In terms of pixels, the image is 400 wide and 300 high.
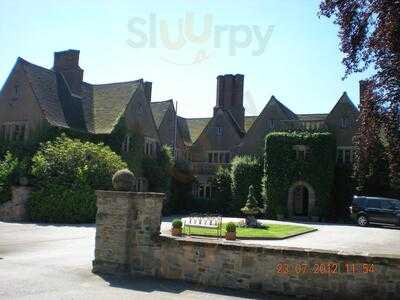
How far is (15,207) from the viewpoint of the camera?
92.6ft

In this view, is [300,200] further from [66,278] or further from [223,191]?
[66,278]

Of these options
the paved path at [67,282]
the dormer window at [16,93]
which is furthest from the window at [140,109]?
the paved path at [67,282]

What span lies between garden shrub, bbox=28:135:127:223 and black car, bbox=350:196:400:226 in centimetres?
1703

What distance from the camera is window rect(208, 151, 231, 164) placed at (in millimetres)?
46312

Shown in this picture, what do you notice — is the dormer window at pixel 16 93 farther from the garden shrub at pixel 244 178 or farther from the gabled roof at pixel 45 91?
the garden shrub at pixel 244 178

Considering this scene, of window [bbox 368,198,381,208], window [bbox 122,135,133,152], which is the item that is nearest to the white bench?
window [bbox 368,198,381,208]

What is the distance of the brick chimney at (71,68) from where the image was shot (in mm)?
39125

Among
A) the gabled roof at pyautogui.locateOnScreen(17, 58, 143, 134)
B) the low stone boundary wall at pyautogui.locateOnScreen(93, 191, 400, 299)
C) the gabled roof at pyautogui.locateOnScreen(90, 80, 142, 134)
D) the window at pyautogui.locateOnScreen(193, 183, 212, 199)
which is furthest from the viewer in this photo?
the window at pyautogui.locateOnScreen(193, 183, 212, 199)

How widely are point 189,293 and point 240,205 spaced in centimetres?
3054

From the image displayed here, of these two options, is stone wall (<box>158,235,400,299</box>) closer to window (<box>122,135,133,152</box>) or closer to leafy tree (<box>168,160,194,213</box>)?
window (<box>122,135,133,152</box>)

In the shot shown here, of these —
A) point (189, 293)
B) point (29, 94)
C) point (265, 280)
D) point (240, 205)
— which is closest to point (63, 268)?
point (189, 293)

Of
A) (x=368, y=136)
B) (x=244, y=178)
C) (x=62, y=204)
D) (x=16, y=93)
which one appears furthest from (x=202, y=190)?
(x=368, y=136)

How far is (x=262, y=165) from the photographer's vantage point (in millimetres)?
39844

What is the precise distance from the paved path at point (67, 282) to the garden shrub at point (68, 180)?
1190 cm
